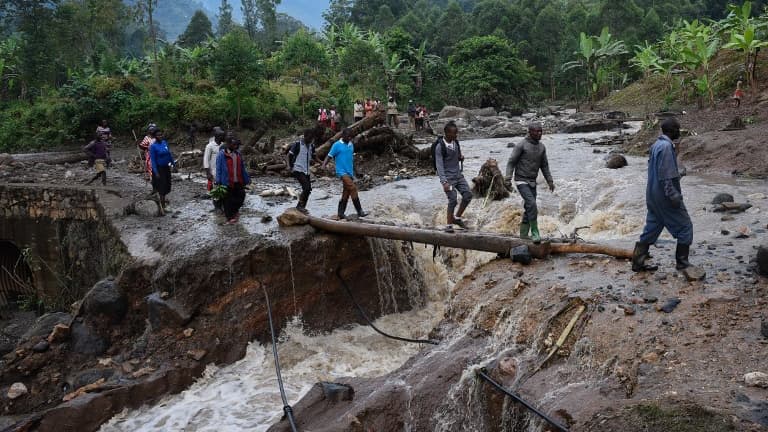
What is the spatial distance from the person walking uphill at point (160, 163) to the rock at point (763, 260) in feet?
31.8

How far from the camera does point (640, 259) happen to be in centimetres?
670

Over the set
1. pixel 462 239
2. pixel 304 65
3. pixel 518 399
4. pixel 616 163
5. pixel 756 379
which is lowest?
pixel 518 399

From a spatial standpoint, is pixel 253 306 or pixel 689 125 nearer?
pixel 253 306

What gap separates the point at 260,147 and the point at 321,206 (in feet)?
24.5

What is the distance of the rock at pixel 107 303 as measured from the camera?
880 cm

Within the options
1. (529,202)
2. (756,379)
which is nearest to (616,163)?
(529,202)

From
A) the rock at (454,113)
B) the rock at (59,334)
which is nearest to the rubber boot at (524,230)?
the rock at (59,334)

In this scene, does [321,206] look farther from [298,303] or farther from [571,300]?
[571,300]

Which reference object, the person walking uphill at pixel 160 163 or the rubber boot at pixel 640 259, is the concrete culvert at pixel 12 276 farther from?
the rubber boot at pixel 640 259

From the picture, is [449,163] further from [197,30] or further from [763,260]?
[197,30]

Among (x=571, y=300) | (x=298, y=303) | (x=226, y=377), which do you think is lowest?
(x=226, y=377)

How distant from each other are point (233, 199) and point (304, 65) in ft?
75.0

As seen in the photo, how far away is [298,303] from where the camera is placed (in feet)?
31.5

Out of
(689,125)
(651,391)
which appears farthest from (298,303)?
(689,125)
